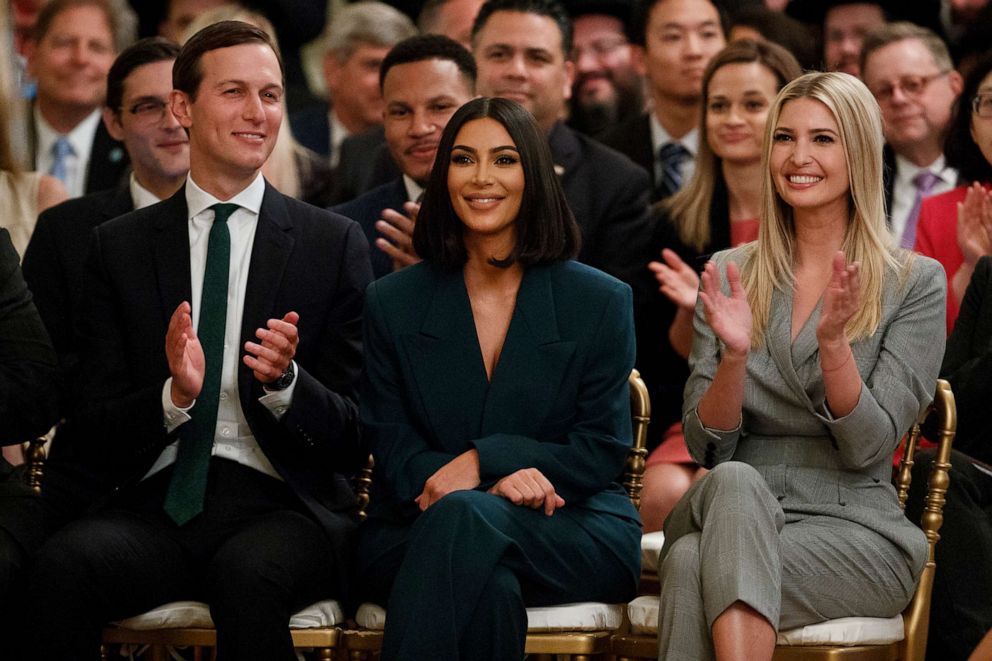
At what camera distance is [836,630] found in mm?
3602

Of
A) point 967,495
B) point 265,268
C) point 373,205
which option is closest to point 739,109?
point 373,205

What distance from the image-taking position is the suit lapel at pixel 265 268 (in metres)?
4.03

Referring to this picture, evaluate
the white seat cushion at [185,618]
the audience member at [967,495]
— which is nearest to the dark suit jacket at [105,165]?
the white seat cushion at [185,618]

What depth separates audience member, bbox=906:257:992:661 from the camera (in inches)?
158

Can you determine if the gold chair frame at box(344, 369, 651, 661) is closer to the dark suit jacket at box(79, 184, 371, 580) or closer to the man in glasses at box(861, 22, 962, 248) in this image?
the dark suit jacket at box(79, 184, 371, 580)

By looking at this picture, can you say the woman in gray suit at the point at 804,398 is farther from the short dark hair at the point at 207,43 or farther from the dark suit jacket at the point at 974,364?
the short dark hair at the point at 207,43

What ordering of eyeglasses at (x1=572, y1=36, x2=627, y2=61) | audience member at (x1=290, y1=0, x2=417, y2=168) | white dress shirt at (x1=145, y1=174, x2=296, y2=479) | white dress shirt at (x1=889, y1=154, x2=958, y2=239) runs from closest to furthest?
1. white dress shirt at (x1=145, y1=174, x2=296, y2=479)
2. white dress shirt at (x1=889, y1=154, x2=958, y2=239)
3. audience member at (x1=290, y1=0, x2=417, y2=168)
4. eyeglasses at (x1=572, y1=36, x2=627, y2=61)

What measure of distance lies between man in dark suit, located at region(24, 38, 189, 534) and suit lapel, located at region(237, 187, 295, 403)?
434 mm

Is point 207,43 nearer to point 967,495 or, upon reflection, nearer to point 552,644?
point 552,644

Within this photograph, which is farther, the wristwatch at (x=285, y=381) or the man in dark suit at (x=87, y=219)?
the man in dark suit at (x=87, y=219)

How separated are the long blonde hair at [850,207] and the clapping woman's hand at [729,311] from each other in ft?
0.79

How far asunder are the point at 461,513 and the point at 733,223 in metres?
1.94

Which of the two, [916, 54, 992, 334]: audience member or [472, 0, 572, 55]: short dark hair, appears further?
[472, 0, 572, 55]: short dark hair

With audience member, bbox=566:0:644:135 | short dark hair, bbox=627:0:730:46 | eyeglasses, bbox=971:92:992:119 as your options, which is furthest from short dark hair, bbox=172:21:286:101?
audience member, bbox=566:0:644:135
